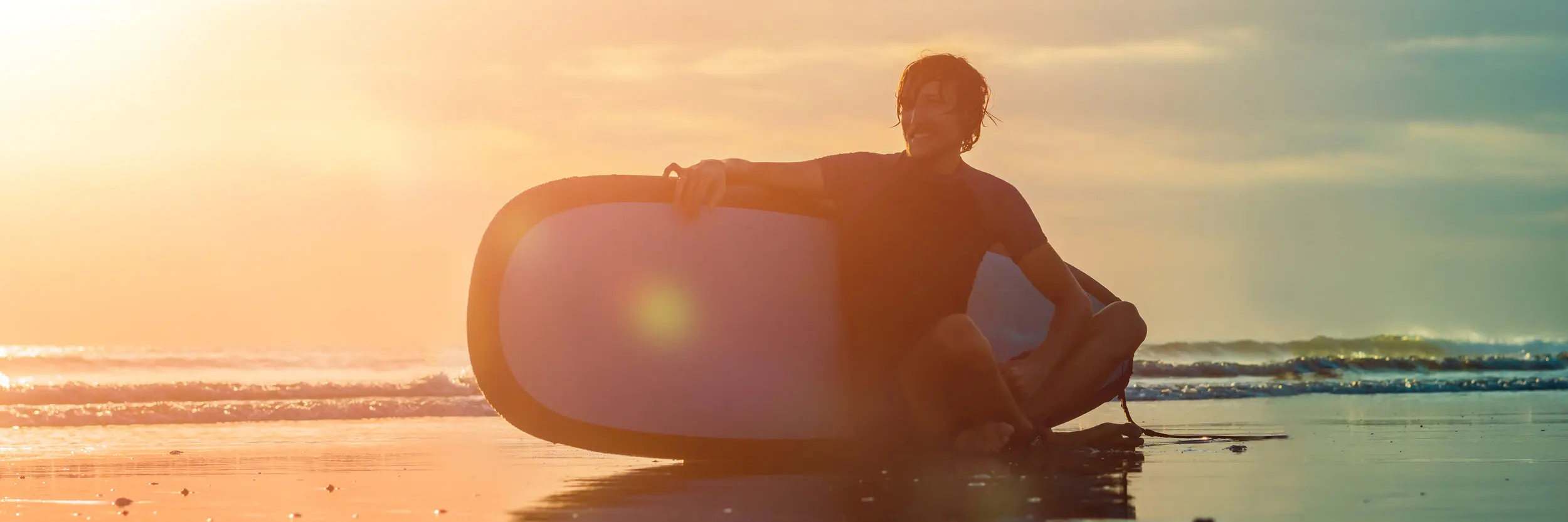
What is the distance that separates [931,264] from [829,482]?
0.76 meters

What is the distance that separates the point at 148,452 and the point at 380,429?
1.54 meters

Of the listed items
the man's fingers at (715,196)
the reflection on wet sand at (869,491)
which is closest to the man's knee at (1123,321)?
the reflection on wet sand at (869,491)

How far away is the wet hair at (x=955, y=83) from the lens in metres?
4.43

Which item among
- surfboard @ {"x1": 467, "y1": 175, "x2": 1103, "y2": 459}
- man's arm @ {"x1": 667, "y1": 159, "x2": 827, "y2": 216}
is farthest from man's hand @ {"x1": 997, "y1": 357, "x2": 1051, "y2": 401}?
man's arm @ {"x1": 667, "y1": 159, "x2": 827, "y2": 216}

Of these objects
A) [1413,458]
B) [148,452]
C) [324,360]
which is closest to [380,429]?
[148,452]

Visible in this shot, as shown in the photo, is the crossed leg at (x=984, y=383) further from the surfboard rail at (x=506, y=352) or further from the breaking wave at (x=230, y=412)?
the breaking wave at (x=230, y=412)

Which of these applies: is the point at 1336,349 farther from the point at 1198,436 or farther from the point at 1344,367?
the point at 1198,436

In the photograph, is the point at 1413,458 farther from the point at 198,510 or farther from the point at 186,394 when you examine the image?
the point at 186,394

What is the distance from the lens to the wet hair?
4426 millimetres

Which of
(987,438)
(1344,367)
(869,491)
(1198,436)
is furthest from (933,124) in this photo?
(1344,367)

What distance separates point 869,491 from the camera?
356 cm

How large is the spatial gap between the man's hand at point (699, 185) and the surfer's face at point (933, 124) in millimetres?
558

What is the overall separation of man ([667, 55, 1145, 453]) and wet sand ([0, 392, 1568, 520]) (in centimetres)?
22

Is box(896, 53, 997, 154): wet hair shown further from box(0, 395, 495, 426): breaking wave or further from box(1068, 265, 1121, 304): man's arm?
box(0, 395, 495, 426): breaking wave
